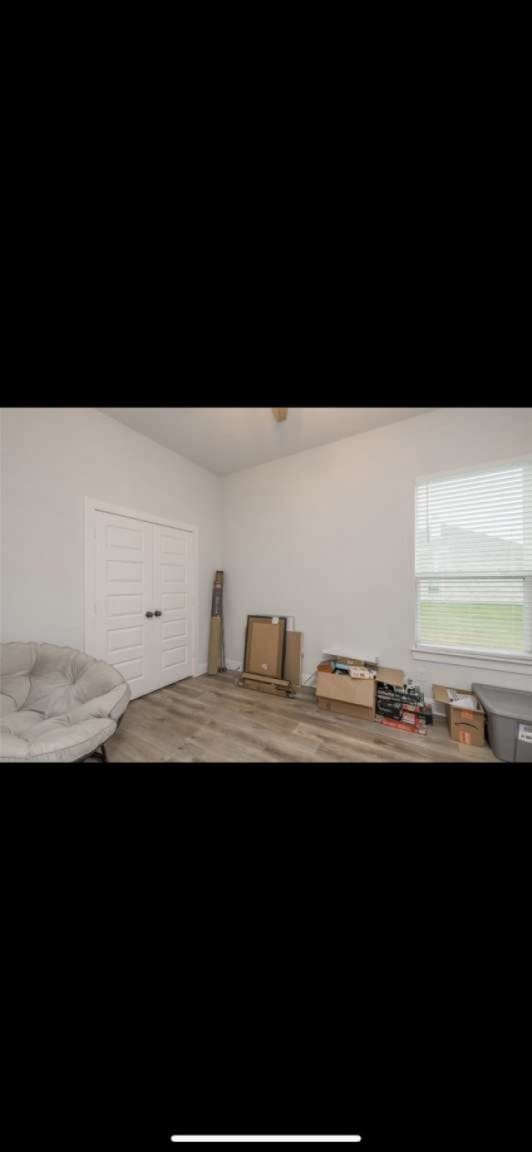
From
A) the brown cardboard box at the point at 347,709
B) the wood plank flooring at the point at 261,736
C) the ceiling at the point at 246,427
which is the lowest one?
the wood plank flooring at the point at 261,736

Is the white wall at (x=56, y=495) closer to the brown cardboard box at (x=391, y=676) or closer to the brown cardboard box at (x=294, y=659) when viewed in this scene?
the brown cardboard box at (x=294, y=659)

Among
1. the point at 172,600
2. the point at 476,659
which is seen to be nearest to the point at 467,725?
the point at 476,659

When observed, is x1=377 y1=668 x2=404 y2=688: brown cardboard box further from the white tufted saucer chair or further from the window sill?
the white tufted saucer chair

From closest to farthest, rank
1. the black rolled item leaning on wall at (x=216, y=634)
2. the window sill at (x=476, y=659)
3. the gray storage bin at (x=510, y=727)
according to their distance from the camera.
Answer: the gray storage bin at (x=510, y=727) < the window sill at (x=476, y=659) < the black rolled item leaning on wall at (x=216, y=634)

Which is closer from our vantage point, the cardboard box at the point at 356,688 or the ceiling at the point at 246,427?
the cardboard box at the point at 356,688

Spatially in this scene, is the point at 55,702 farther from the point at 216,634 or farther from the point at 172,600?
the point at 216,634

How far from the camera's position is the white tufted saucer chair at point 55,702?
132cm

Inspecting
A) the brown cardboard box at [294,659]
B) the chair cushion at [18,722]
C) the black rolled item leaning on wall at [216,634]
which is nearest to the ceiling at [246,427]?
the black rolled item leaning on wall at [216,634]

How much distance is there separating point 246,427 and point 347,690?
2379 mm

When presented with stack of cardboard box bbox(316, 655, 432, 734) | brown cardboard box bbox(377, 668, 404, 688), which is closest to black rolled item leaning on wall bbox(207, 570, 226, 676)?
stack of cardboard box bbox(316, 655, 432, 734)

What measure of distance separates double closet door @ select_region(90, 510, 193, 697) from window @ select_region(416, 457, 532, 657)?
7.35 ft

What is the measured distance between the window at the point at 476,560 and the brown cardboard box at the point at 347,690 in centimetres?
59
